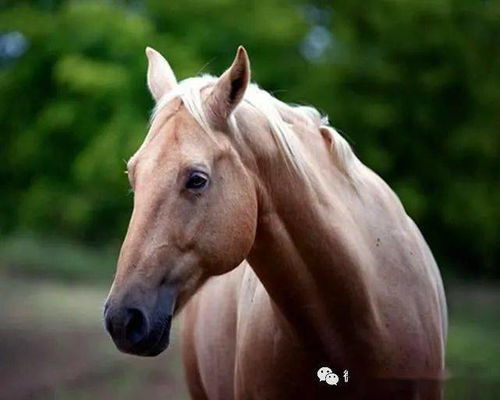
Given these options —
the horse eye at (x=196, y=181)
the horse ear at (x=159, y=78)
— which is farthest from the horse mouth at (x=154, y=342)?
the horse ear at (x=159, y=78)

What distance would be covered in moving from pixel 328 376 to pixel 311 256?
0.33 metres

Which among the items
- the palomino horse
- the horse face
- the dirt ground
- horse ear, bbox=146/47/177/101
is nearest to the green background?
the dirt ground

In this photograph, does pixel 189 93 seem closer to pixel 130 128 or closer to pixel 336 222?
pixel 336 222

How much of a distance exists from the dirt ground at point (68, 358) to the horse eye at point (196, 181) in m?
3.64

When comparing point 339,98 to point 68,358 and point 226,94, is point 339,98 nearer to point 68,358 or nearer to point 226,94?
point 68,358

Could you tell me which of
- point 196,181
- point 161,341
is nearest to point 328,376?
point 161,341

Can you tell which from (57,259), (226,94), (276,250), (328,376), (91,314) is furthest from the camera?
(57,259)

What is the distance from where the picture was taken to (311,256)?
2.60 metres

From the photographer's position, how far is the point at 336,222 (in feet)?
8.72

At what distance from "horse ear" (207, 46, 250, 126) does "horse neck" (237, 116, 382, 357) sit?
14cm

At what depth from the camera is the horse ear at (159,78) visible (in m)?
2.66

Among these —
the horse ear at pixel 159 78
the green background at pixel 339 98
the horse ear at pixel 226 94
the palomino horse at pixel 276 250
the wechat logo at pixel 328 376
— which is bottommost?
the wechat logo at pixel 328 376

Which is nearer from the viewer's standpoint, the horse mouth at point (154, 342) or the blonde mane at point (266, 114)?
the horse mouth at point (154, 342)

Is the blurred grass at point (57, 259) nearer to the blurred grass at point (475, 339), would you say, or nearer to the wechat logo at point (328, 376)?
the blurred grass at point (475, 339)
